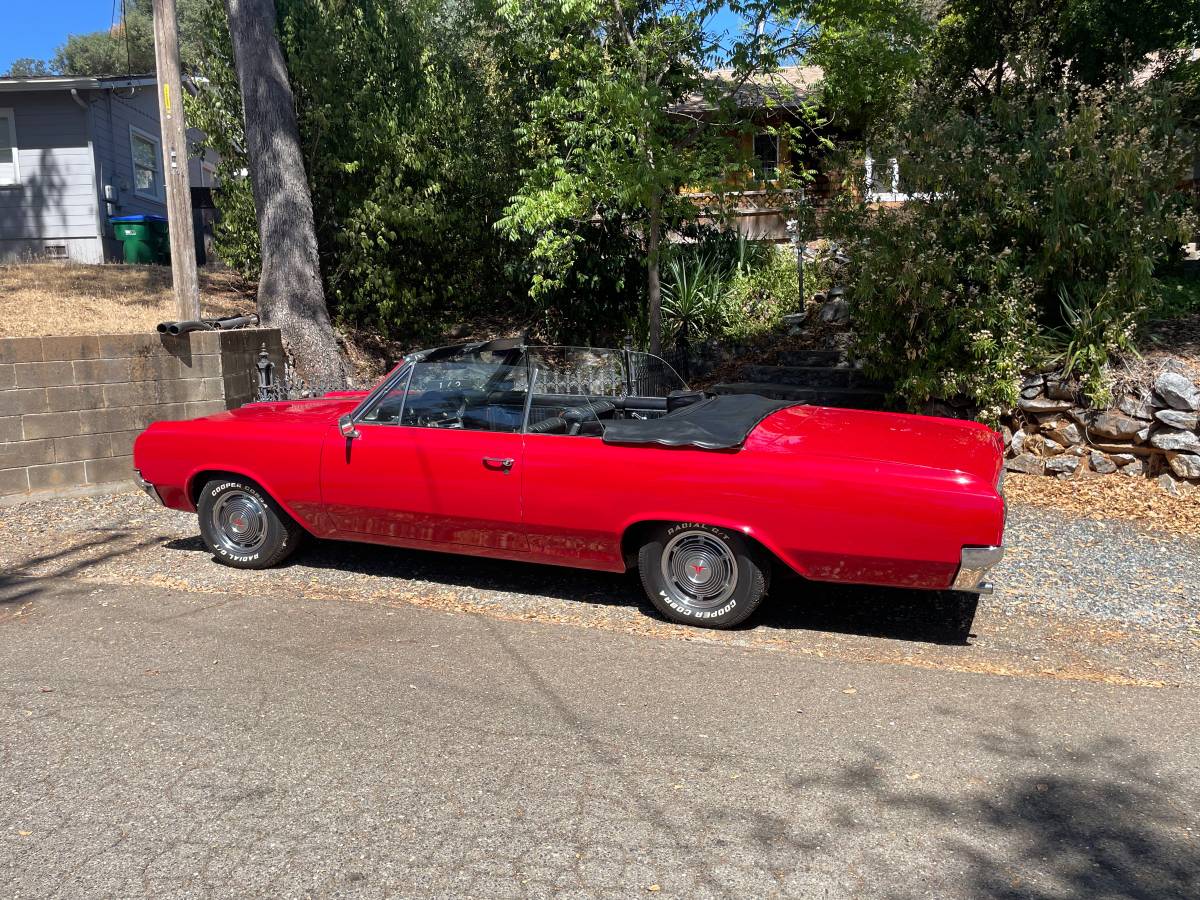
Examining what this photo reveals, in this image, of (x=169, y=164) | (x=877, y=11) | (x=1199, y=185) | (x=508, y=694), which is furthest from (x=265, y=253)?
(x=1199, y=185)

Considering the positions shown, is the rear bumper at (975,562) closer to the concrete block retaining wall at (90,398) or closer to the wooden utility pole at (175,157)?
the concrete block retaining wall at (90,398)

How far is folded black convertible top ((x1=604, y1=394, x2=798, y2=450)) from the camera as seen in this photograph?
5.21 metres

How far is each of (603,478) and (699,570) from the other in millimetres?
699

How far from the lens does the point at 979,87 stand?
1238 centimetres

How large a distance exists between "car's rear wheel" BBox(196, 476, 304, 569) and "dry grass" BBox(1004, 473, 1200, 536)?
538 cm

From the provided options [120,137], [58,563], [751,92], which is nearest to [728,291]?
[751,92]

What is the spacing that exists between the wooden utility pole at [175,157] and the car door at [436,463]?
504 cm

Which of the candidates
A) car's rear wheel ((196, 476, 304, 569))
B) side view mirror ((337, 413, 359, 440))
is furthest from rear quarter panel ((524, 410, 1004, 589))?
car's rear wheel ((196, 476, 304, 569))

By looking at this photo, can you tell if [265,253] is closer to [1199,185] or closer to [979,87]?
[979,87]

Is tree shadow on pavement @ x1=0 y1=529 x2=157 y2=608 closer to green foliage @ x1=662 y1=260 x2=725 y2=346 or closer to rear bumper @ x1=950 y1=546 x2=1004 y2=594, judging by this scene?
rear bumper @ x1=950 y1=546 x2=1004 y2=594

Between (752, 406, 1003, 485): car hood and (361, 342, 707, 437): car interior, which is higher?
(361, 342, 707, 437): car interior

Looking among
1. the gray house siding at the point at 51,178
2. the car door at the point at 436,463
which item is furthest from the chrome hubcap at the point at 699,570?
the gray house siding at the point at 51,178

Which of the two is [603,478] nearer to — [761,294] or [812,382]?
[812,382]

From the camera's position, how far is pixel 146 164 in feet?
68.2
